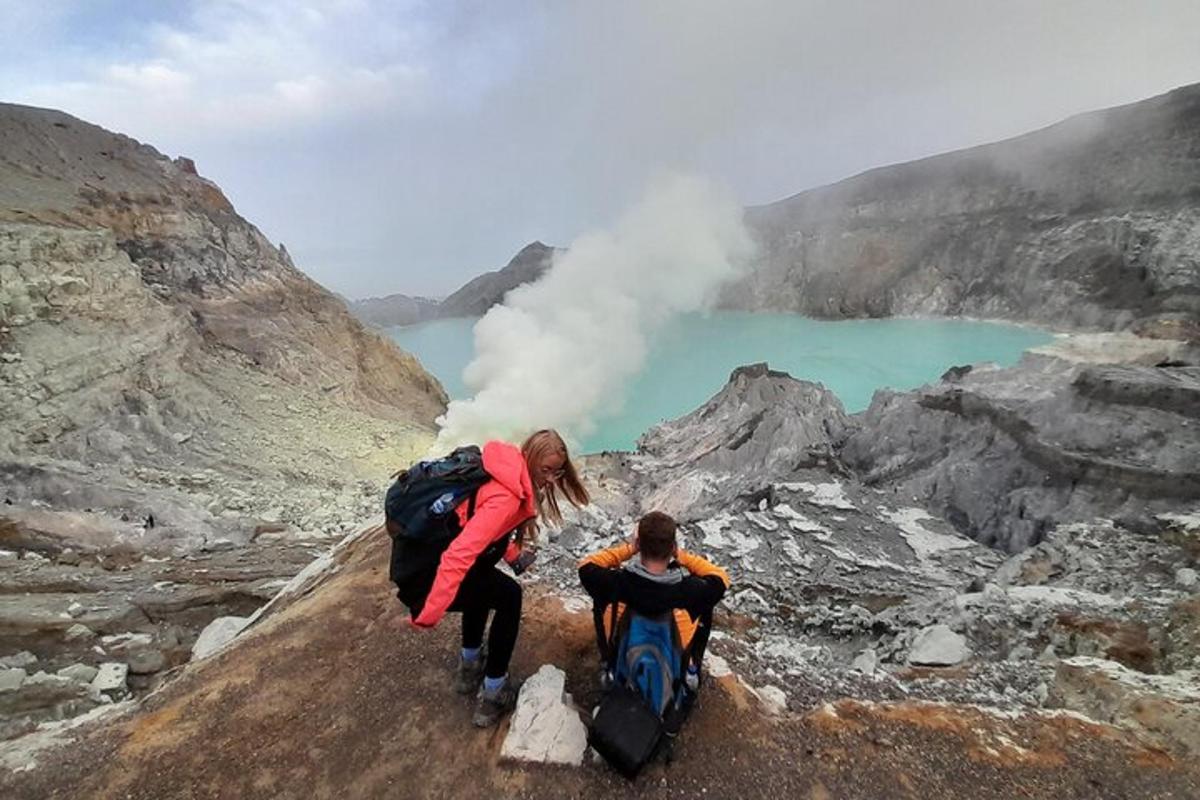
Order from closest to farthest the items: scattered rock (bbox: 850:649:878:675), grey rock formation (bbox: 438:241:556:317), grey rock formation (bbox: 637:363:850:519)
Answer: scattered rock (bbox: 850:649:878:675) → grey rock formation (bbox: 637:363:850:519) → grey rock formation (bbox: 438:241:556:317)

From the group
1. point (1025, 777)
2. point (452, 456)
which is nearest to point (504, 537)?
point (452, 456)

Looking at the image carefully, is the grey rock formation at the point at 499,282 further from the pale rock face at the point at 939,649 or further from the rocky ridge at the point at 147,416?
the pale rock face at the point at 939,649

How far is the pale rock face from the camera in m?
4.28

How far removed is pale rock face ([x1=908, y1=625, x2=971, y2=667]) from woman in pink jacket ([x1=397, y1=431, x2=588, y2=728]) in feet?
9.36

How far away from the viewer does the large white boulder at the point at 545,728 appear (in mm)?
3217

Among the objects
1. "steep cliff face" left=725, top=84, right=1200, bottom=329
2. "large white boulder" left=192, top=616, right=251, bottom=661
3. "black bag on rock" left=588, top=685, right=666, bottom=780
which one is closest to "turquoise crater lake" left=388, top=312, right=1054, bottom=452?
"steep cliff face" left=725, top=84, right=1200, bottom=329

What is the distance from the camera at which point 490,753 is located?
327 cm

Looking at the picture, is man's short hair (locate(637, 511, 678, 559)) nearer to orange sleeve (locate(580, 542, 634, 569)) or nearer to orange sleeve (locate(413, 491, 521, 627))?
orange sleeve (locate(580, 542, 634, 569))

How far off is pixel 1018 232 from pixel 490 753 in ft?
179

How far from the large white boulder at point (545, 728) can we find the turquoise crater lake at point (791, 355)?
1963 cm

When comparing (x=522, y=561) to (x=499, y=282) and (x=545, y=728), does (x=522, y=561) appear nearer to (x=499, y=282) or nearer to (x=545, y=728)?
(x=545, y=728)

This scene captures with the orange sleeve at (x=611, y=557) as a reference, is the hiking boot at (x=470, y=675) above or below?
below

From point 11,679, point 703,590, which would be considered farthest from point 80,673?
point 703,590

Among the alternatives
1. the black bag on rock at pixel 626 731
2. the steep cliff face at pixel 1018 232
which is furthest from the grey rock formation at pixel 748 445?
the steep cliff face at pixel 1018 232
